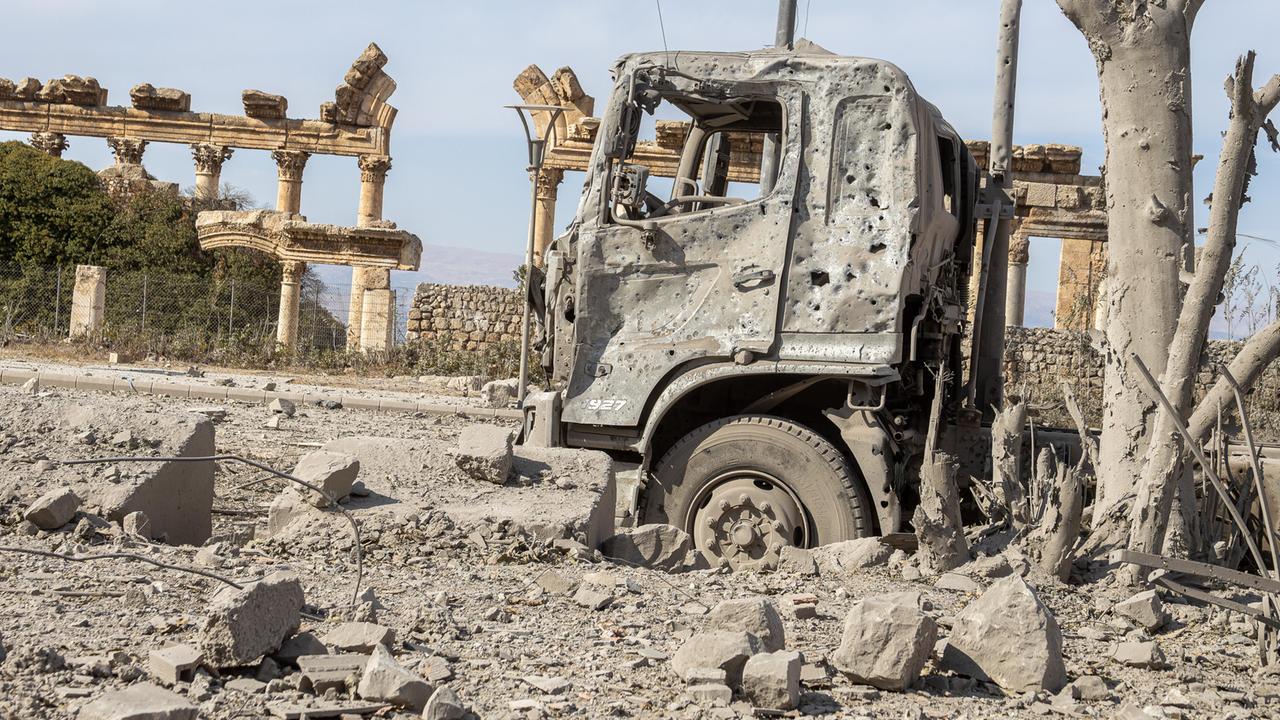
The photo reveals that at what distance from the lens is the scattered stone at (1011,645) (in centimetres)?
405

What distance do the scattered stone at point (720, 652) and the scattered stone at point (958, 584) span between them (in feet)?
6.12

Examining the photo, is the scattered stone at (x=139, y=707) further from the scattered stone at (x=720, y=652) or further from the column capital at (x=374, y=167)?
the column capital at (x=374, y=167)

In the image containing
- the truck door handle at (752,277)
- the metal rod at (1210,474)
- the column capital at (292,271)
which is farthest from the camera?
the column capital at (292,271)

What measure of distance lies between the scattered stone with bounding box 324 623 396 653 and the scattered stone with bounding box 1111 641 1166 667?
2548 mm

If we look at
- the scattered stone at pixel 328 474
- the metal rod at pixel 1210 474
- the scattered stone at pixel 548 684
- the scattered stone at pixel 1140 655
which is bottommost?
the scattered stone at pixel 548 684

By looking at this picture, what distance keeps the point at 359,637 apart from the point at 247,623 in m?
0.38

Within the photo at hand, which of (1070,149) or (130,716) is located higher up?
(1070,149)

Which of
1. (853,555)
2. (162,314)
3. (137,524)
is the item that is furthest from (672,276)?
(162,314)

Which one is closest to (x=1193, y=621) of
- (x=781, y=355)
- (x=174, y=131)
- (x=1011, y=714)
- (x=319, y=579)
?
(x=1011, y=714)

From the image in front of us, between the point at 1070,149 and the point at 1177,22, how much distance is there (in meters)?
19.8

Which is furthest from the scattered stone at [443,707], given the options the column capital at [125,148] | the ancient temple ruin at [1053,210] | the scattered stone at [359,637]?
the column capital at [125,148]

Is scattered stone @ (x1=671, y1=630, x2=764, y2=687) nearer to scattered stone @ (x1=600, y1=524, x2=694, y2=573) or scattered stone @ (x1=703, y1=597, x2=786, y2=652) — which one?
scattered stone @ (x1=703, y1=597, x2=786, y2=652)

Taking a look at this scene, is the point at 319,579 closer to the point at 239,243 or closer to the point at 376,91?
the point at 239,243

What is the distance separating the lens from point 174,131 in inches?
1235
